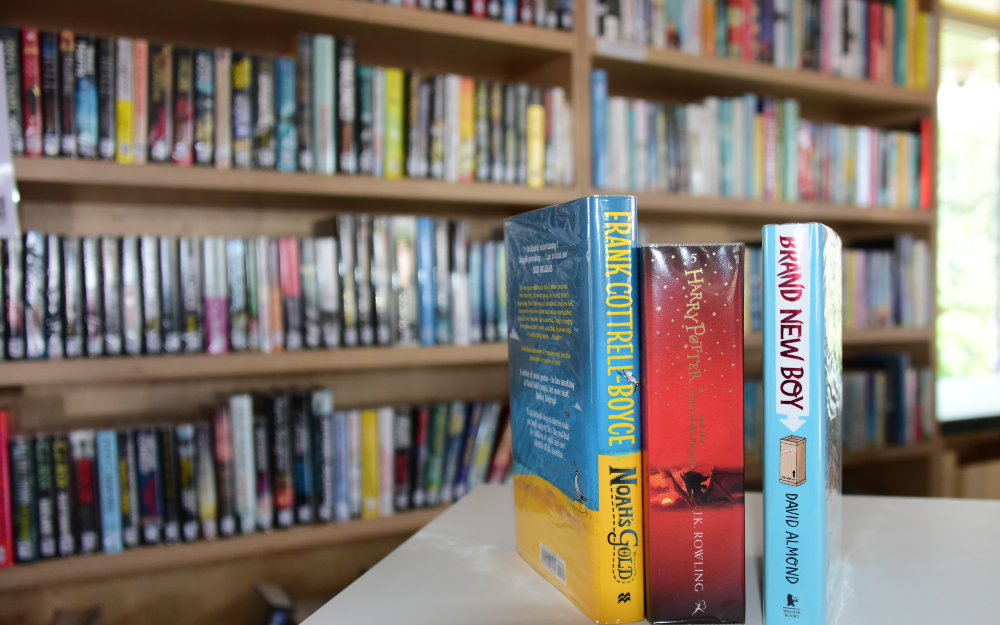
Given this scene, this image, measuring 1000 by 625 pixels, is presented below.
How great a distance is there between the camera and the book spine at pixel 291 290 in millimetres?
1319

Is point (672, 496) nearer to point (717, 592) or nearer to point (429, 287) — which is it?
point (717, 592)

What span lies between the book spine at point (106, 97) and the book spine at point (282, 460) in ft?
1.79

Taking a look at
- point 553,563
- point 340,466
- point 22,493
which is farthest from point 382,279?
point 553,563

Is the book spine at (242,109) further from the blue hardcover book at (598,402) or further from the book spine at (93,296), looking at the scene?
the blue hardcover book at (598,402)

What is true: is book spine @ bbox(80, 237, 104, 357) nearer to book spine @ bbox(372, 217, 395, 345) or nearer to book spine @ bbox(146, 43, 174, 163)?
book spine @ bbox(146, 43, 174, 163)

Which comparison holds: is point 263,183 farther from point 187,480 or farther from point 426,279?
point 187,480

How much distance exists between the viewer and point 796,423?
0.41 m

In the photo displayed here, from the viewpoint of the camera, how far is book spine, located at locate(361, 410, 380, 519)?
141cm

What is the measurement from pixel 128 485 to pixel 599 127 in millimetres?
1223

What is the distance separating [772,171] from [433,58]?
94cm

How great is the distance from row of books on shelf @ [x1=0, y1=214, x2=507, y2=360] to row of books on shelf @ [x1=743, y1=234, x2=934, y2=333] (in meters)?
1.08

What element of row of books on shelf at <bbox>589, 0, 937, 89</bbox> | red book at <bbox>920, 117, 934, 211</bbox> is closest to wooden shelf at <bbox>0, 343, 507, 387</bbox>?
row of books on shelf at <bbox>589, 0, 937, 89</bbox>

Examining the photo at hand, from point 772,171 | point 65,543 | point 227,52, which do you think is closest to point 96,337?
point 65,543

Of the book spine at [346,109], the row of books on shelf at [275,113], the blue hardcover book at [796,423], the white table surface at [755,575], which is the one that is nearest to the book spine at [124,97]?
the row of books on shelf at [275,113]
